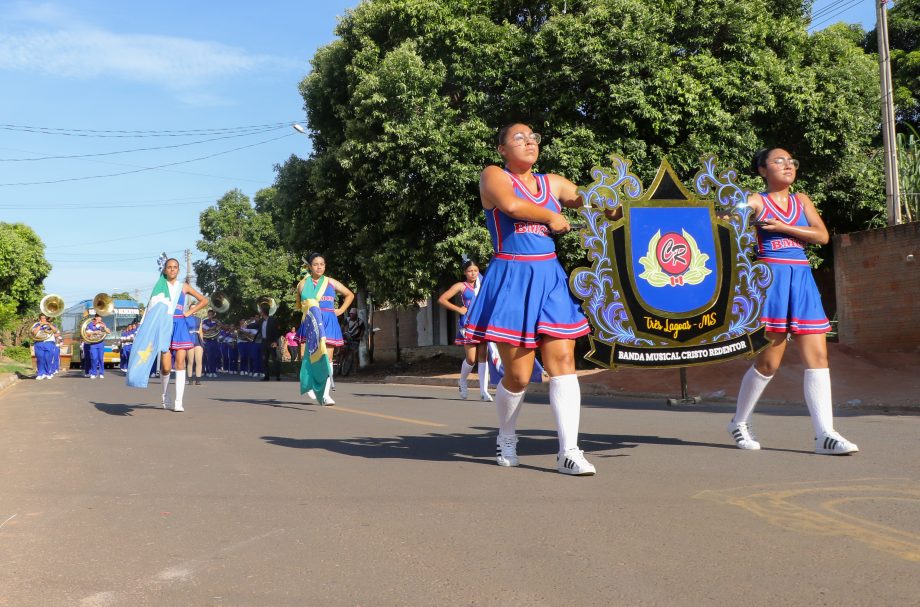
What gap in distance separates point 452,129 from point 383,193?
8.04ft

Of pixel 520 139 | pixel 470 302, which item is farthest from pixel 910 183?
pixel 520 139

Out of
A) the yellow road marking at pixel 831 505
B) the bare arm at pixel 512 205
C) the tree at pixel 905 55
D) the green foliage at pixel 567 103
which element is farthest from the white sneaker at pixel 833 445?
the tree at pixel 905 55

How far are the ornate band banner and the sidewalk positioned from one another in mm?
4801

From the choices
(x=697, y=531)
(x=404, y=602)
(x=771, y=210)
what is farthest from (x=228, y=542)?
(x=771, y=210)

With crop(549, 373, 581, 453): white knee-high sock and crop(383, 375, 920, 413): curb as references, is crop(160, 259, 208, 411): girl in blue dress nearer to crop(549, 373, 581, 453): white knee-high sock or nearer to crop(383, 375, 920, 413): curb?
crop(383, 375, 920, 413): curb

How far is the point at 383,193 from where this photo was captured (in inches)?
895

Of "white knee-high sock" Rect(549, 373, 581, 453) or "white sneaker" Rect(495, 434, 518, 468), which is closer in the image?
"white knee-high sock" Rect(549, 373, 581, 453)

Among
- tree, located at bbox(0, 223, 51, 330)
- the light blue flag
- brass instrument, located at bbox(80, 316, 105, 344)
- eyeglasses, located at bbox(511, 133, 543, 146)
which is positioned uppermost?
tree, located at bbox(0, 223, 51, 330)

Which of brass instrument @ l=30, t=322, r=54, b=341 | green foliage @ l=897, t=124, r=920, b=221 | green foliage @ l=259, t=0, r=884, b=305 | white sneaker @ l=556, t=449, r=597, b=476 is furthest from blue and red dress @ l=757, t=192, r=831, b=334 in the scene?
brass instrument @ l=30, t=322, r=54, b=341

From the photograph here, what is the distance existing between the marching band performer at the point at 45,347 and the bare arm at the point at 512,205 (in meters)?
24.6

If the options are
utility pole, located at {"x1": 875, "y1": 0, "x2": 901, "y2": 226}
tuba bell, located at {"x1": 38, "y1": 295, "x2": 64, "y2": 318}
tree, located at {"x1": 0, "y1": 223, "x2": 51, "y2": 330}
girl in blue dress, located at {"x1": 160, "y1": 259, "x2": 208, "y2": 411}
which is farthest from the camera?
tree, located at {"x1": 0, "y1": 223, "x2": 51, "y2": 330}

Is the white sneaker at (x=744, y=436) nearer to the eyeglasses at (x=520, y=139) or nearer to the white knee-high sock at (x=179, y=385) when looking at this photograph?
the eyeglasses at (x=520, y=139)

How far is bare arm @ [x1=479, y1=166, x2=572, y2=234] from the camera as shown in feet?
18.9

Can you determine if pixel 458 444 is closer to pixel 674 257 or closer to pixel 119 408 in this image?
pixel 674 257
